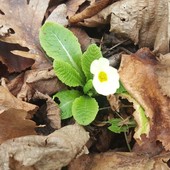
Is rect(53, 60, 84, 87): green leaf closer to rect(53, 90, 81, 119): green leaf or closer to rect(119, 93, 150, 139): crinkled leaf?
rect(53, 90, 81, 119): green leaf

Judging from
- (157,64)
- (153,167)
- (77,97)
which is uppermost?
(157,64)

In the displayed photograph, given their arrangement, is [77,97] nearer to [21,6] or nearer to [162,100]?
[162,100]

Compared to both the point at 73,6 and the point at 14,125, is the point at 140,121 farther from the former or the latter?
the point at 73,6

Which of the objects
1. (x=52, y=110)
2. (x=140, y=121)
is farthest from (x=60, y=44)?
(x=140, y=121)

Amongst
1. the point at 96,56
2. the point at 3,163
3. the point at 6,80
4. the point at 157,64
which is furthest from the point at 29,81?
the point at 157,64

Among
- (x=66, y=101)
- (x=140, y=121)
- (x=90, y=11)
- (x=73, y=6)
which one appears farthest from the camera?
(x=73, y=6)

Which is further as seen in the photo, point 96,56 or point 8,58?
point 8,58

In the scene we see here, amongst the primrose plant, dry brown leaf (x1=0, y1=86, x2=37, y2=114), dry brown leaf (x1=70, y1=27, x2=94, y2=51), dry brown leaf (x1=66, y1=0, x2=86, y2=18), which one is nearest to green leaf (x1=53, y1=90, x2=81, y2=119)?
the primrose plant

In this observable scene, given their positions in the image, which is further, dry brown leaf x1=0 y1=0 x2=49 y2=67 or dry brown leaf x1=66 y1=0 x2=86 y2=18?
dry brown leaf x1=66 y1=0 x2=86 y2=18
